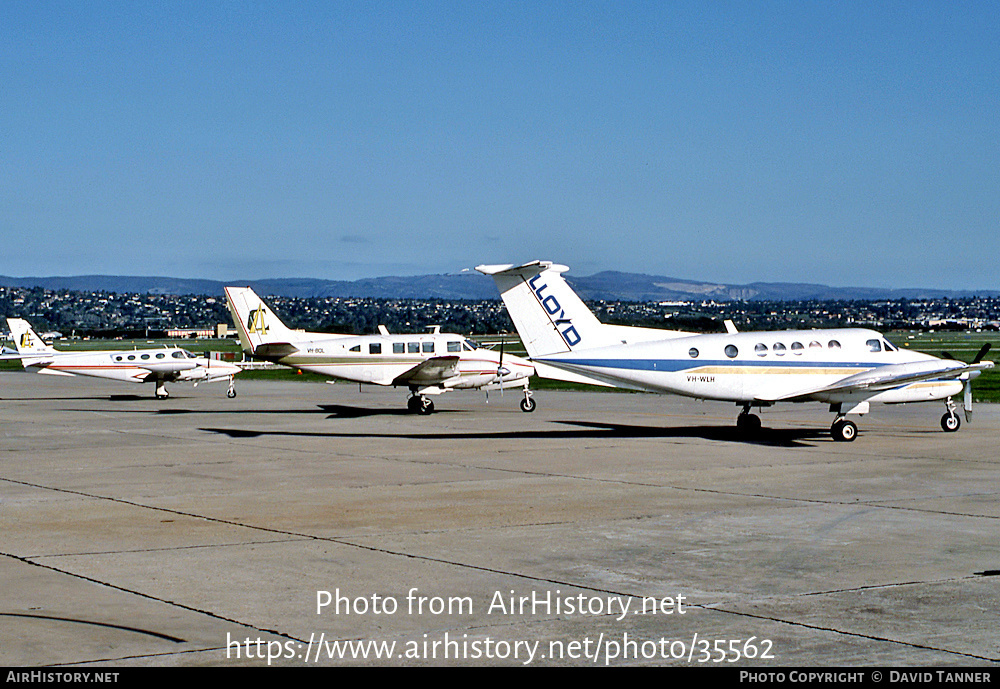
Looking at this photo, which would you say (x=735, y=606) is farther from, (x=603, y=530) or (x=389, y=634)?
(x=603, y=530)

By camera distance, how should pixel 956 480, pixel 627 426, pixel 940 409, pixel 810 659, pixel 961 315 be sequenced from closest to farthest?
1. pixel 810 659
2. pixel 956 480
3. pixel 627 426
4. pixel 940 409
5. pixel 961 315

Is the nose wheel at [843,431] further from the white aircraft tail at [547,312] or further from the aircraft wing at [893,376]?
the white aircraft tail at [547,312]

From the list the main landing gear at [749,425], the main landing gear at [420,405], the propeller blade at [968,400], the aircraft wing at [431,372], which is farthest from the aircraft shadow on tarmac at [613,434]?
the main landing gear at [420,405]

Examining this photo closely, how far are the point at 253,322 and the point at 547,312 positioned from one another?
1558cm

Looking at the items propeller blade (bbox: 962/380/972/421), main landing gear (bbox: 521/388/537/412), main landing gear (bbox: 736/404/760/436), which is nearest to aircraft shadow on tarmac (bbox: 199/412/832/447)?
main landing gear (bbox: 736/404/760/436)

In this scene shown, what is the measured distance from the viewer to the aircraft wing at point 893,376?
25.4 metres

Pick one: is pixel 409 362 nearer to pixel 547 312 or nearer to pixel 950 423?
pixel 547 312

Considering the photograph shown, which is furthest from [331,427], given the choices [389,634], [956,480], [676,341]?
[389,634]

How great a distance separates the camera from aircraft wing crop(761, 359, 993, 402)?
83.3 ft

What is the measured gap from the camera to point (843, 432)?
1005 inches

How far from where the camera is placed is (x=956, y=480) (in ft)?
61.2

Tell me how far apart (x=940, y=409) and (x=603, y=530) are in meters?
24.2

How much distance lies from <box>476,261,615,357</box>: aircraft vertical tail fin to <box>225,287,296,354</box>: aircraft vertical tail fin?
13091 mm

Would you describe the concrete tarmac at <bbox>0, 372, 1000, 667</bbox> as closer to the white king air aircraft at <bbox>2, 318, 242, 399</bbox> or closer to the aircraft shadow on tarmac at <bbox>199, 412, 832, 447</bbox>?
the aircraft shadow on tarmac at <bbox>199, 412, 832, 447</bbox>
